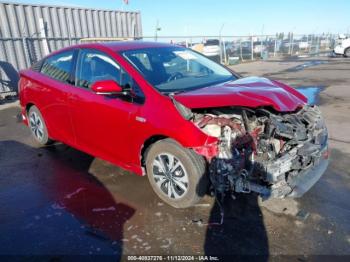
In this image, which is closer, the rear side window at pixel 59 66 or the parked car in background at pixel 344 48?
the rear side window at pixel 59 66

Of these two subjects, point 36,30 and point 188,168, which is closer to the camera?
point 188,168

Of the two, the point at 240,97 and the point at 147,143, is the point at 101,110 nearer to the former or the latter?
the point at 147,143

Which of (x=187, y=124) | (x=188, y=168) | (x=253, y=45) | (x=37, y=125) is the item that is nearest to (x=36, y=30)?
(x=37, y=125)

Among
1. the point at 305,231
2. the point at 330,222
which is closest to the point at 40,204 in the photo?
the point at 305,231

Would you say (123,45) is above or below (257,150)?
above

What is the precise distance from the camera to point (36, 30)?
1086 cm

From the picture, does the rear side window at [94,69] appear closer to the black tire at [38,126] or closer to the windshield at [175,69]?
the windshield at [175,69]

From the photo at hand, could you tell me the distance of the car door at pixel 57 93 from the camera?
14.5 ft

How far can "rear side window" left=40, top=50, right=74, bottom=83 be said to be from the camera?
446cm

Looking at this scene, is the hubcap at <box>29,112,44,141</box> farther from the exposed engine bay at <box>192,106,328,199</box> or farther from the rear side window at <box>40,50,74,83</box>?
the exposed engine bay at <box>192,106,328,199</box>

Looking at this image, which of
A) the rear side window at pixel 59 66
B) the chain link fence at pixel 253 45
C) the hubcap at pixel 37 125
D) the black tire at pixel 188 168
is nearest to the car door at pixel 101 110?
the rear side window at pixel 59 66

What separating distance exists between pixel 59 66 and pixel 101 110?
1394mm

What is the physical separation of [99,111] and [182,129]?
1.26 meters

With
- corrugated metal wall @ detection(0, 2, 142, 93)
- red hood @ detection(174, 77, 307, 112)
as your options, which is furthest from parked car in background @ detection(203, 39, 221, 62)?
red hood @ detection(174, 77, 307, 112)
